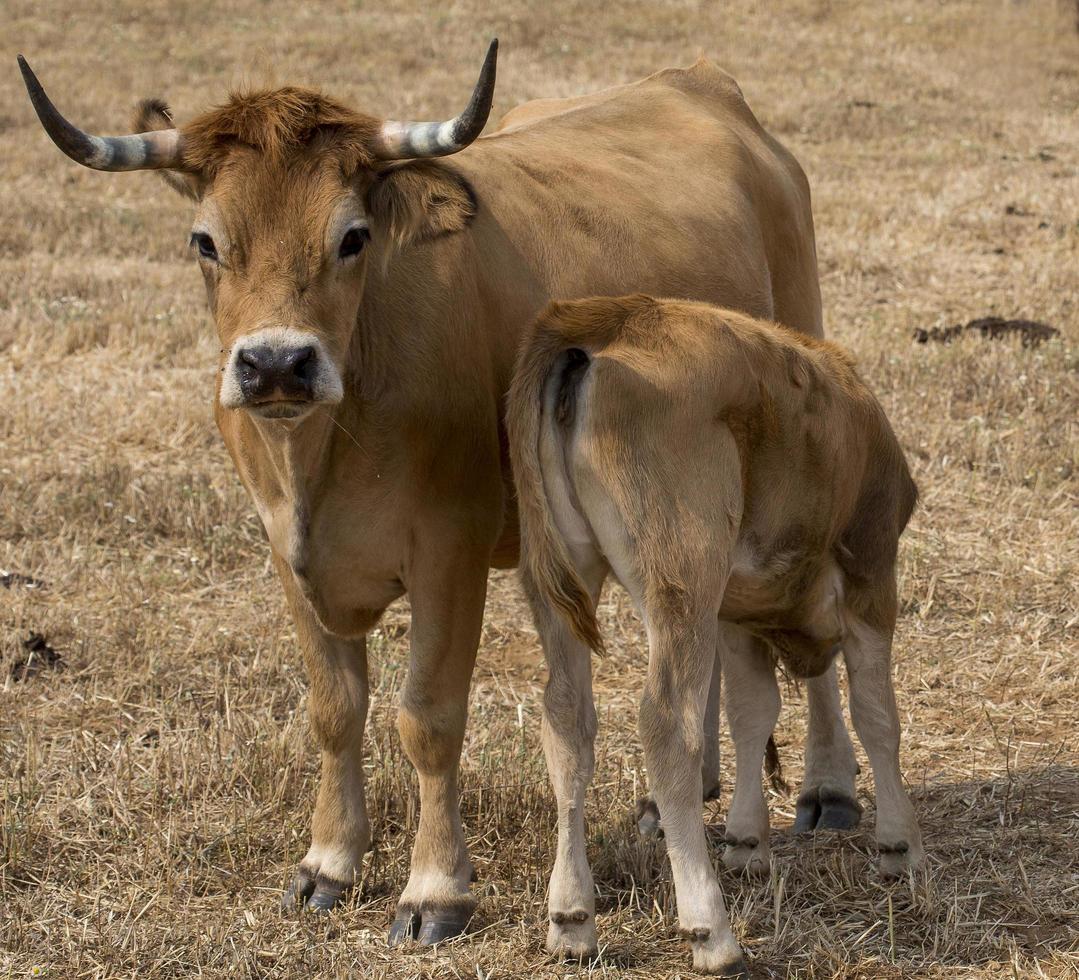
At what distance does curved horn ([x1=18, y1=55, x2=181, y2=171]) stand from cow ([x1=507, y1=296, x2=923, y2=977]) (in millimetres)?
1117

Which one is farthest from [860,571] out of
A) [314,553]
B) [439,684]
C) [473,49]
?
[473,49]

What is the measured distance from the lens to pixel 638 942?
12.9 feet

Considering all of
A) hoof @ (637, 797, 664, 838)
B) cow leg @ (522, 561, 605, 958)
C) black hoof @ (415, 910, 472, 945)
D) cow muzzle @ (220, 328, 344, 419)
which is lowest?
hoof @ (637, 797, 664, 838)

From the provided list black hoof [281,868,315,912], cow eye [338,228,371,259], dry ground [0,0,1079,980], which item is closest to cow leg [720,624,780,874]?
dry ground [0,0,1079,980]

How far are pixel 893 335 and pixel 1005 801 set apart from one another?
5.37 metres

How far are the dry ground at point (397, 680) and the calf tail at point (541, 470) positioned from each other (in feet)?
3.00

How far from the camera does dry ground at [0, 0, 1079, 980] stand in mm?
4027

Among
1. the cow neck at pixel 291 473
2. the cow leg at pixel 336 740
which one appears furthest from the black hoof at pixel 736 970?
the cow neck at pixel 291 473

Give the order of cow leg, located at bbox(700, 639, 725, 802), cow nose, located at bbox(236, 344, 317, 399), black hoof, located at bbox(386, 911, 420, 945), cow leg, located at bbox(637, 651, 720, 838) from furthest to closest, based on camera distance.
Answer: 1. cow leg, located at bbox(700, 639, 725, 802)
2. cow leg, located at bbox(637, 651, 720, 838)
3. black hoof, located at bbox(386, 911, 420, 945)
4. cow nose, located at bbox(236, 344, 317, 399)

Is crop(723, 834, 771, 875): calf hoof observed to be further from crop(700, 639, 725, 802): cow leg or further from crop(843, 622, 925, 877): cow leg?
crop(700, 639, 725, 802): cow leg

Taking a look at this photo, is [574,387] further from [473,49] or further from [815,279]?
[473,49]

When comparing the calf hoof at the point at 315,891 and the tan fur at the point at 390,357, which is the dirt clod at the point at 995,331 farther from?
the calf hoof at the point at 315,891

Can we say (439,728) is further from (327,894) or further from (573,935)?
(573,935)

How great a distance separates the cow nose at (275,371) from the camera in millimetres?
3580
